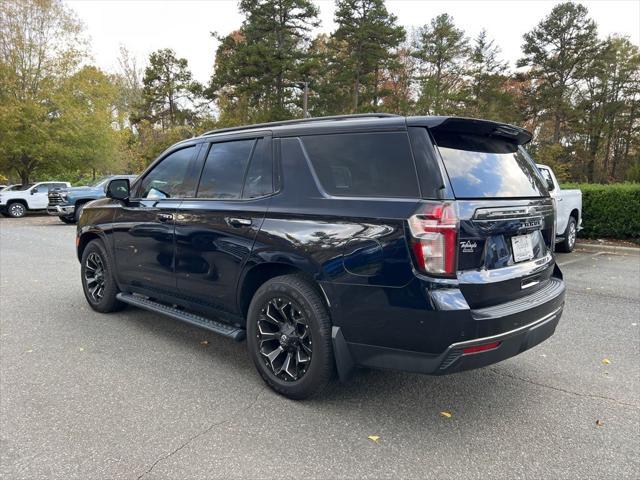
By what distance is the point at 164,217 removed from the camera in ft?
13.6

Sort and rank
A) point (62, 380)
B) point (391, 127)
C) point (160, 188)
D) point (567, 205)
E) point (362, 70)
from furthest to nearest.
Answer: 1. point (362, 70)
2. point (567, 205)
3. point (160, 188)
4. point (62, 380)
5. point (391, 127)

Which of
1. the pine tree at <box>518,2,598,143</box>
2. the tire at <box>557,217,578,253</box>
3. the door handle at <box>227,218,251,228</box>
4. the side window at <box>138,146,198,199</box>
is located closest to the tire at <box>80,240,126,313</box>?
the side window at <box>138,146,198,199</box>

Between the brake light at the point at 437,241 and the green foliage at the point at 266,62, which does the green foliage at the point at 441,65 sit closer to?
the green foliage at the point at 266,62

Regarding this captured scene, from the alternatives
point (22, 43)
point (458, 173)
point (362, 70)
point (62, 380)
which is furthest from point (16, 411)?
point (362, 70)

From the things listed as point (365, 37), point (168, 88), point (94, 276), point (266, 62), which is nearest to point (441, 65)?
point (365, 37)

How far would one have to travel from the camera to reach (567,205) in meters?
9.21

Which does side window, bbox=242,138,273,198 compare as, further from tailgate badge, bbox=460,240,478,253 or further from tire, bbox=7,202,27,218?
tire, bbox=7,202,27,218

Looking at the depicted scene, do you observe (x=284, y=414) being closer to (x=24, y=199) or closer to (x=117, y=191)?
(x=117, y=191)

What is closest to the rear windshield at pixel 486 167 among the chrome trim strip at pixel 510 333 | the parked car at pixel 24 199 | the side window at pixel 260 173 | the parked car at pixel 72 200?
the chrome trim strip at pixel 510 333

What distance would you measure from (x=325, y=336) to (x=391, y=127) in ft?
→ 4.56

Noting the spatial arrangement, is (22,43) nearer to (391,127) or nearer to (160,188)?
(160,188)

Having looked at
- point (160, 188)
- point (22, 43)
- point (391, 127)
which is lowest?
point (160, 188)

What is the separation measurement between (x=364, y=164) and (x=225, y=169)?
1411mm

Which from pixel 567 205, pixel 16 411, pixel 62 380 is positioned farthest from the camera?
pixel 567 205
